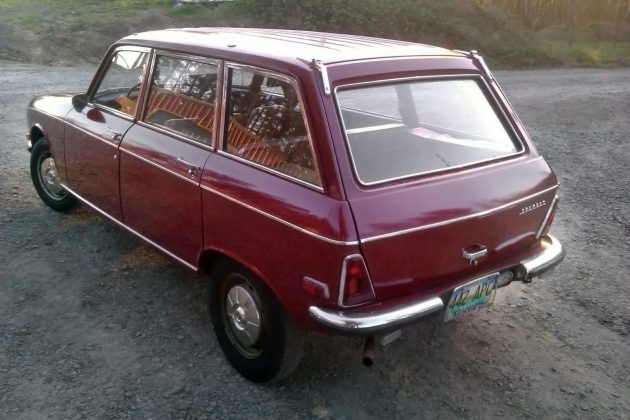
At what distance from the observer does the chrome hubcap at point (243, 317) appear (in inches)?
123

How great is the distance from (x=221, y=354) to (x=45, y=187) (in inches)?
107

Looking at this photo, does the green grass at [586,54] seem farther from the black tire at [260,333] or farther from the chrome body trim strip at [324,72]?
the black tire at [260,333]

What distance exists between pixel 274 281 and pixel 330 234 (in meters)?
0.44

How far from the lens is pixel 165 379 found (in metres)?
3.21

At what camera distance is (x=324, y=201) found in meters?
2.68

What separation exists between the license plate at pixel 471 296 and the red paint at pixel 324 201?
1.9 inches

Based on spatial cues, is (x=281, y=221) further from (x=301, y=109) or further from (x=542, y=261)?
(x=542, y=261)

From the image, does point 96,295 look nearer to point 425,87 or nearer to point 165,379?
point 165,379

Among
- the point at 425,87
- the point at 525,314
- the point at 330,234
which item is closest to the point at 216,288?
the point at 330,234

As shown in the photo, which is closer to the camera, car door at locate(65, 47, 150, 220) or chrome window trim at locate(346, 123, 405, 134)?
chrome window trim at locate(346, 123, 405, 134)

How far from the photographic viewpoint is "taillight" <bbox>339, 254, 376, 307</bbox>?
2.62 metres

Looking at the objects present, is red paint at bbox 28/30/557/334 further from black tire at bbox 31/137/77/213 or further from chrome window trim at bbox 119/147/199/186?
black tire at bbox 31/137/77/213

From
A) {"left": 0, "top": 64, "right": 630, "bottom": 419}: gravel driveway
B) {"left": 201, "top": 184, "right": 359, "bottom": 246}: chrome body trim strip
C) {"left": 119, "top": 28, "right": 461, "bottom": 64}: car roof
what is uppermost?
{"left": 119, "top": 28, "right": 461, "bottom": 64}: car roof

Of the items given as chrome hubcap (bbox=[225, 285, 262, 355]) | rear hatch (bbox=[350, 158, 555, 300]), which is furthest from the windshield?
chrome hubcap (bbox=[225, 285, 262, 355])
